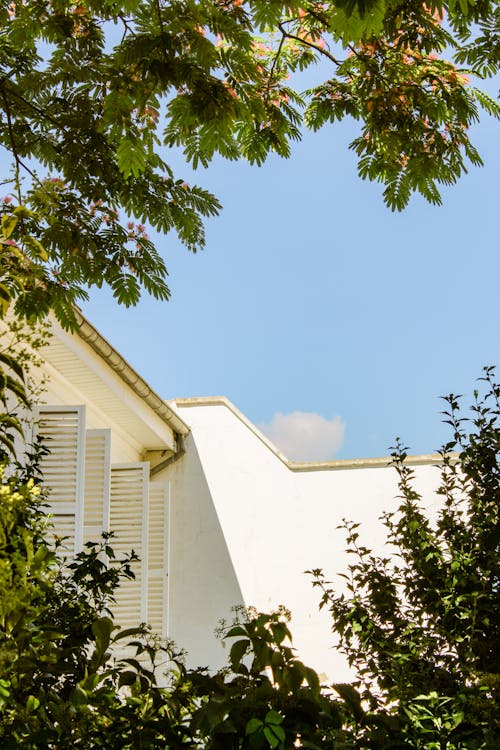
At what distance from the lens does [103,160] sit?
3471mm

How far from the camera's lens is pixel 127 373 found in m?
7.34

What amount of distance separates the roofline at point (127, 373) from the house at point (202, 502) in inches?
0.5

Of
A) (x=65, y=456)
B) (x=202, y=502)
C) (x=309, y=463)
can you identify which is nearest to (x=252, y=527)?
(x=202, y=502)

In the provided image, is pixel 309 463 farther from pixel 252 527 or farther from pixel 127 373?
pixel 127 373

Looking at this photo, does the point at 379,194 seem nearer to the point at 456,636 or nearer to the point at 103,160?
the point at 103,160

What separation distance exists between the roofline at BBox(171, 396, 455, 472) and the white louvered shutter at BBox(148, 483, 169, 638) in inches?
61.5

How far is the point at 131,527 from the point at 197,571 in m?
1.73

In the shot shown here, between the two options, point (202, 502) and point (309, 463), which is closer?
point (202, 502)

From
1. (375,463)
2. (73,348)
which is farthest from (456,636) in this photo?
(375,463)

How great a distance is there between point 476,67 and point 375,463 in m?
6.99

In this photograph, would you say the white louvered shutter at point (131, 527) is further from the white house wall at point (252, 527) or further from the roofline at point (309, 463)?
A: the roofline at point (309, 463)

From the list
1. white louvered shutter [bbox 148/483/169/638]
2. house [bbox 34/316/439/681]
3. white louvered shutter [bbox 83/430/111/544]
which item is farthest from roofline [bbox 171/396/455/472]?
white louvered shutter [bbox 83/430/111/544]

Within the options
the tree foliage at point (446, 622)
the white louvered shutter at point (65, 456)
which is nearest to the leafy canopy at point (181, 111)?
the tree foliage at point (446, 622)

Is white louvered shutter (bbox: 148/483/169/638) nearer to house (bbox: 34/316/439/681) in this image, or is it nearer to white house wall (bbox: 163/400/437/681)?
house (bbox: 34/316/439/681)
